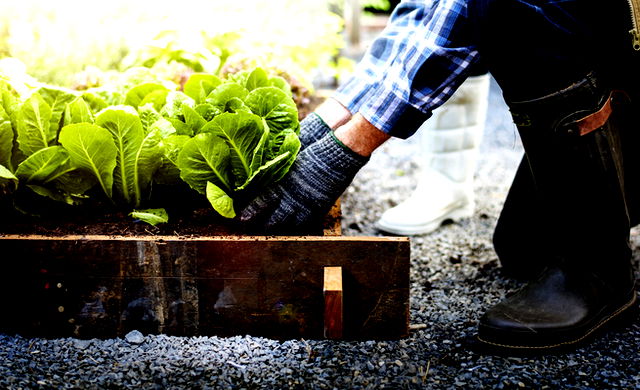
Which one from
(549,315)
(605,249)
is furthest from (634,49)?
(549,315)

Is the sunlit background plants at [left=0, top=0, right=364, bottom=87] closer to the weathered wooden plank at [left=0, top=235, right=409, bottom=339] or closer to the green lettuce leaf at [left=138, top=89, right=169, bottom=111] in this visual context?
the green lettuce leaf at [left=138, top=89, right=169, bottom=111]

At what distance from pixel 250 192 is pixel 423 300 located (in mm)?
652

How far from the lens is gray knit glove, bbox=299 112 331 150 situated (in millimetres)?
1927

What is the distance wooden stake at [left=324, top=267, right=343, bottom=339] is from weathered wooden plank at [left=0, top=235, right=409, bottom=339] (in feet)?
0.12

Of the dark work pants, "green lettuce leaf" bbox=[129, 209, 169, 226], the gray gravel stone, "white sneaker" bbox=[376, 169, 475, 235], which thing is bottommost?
the gray gravel stone

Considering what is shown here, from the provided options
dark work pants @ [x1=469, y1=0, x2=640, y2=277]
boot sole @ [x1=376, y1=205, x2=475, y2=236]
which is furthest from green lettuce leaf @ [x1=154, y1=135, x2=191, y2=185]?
boot sole @ [x1=376, y1=205, x2=475, y2=236]

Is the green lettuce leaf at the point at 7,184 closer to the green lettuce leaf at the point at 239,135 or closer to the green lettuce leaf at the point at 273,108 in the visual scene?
the green lettuce leaf at the point at 239,135

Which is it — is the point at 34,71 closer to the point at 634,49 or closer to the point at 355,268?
the point at 355,268

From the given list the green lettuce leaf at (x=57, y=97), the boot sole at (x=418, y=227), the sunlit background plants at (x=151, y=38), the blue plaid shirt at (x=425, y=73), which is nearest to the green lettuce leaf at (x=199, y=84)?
the green lettuce leaf at (x=57, y=97)

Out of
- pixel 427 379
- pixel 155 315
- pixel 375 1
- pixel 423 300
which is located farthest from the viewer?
pixel 375 1

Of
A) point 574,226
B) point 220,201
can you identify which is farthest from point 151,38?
point 574,226

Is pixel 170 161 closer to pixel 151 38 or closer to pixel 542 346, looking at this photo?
pixel 542 346

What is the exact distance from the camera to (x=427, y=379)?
1.49m

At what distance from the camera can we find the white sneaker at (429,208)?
2625 millimetres
